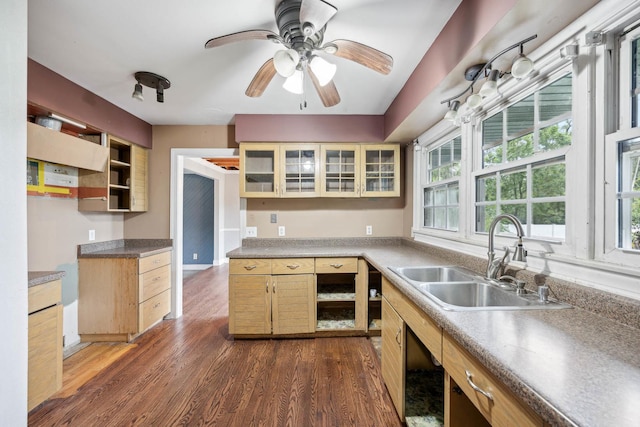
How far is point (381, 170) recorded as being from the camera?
3053 mm

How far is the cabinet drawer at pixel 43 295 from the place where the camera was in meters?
1.64

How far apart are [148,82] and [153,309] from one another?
218 centimetres

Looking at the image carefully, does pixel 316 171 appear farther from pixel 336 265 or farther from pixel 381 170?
pixel 336 265

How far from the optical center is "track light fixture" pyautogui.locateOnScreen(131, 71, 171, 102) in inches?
82.8

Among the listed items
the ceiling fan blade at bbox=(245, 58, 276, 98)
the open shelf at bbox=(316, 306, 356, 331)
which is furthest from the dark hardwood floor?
the ceiling fan blade at bbox=(245, 58, 276, 98)

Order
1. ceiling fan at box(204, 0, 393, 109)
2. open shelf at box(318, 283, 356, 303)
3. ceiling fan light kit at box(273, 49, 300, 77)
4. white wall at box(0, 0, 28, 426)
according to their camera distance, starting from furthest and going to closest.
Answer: open shelf at box(318, 283, 356, 303)
ceiling fan light kit at box(273, 49, 300, 77)
ceiling fan at box(204, 0, 393, 109)
white wall at box(0, 0, 28, 426)

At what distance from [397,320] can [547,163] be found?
45.3 inches

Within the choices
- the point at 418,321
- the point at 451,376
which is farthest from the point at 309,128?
the point at 451,376

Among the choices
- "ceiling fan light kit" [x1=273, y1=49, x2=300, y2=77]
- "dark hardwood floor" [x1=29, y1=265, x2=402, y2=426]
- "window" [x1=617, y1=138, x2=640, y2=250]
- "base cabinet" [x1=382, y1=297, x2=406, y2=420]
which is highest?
"ceiling fan light kit" [x1=273, y1=49, x2=300, y2=77]

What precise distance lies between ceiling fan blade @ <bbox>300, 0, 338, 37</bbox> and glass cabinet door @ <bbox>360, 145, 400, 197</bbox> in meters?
1.80

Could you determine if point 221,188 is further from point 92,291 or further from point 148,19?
point 148,19

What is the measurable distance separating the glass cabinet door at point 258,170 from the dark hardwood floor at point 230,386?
1.50 m

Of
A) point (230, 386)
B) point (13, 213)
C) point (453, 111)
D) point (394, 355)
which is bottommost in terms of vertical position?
point (230, 386)

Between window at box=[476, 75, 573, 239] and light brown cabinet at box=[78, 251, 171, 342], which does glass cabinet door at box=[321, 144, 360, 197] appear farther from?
light brown cabinet at box=[78, 251, 171, 342]
